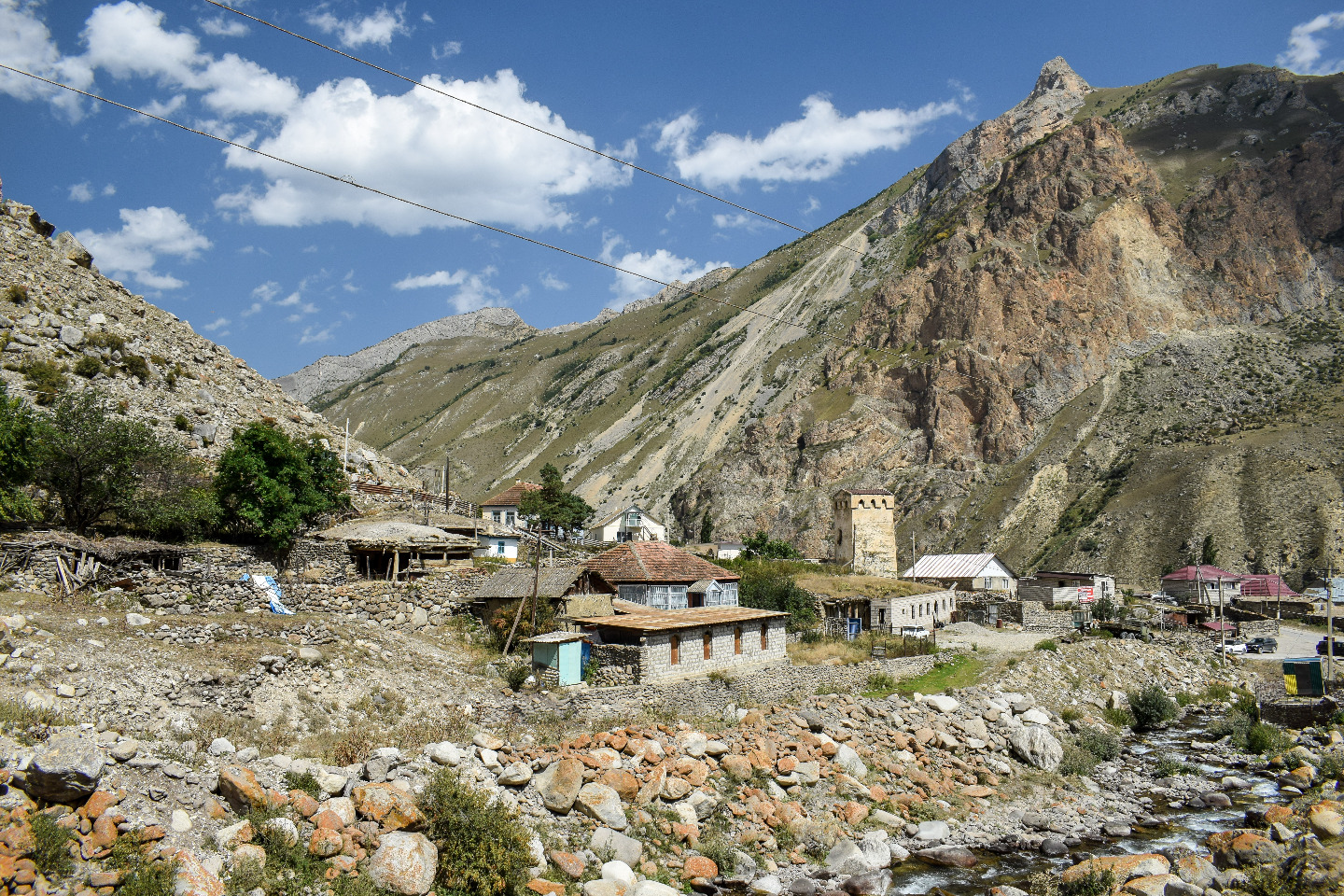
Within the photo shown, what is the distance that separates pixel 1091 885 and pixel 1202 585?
5617cm

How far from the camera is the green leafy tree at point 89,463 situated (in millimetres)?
22797

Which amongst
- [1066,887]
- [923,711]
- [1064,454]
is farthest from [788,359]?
[1066,887]

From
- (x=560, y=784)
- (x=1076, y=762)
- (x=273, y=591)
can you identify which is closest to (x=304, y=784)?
(x=560, y=784)

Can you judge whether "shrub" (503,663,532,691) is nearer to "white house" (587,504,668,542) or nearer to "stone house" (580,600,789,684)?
"stone house" (580,600,789,684)

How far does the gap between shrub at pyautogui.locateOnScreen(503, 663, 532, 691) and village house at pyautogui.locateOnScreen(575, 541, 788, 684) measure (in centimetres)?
199

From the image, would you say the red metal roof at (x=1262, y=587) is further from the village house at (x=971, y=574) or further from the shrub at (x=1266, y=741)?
the shrub at (x=1266, y=741)

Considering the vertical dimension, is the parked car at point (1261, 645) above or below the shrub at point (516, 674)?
below

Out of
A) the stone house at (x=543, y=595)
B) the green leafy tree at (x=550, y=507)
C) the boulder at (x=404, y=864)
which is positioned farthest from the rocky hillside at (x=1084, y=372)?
the boulder at (x=404, y=864)

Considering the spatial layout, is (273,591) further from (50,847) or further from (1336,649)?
(1336,649)

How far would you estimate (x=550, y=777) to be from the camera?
14.1m

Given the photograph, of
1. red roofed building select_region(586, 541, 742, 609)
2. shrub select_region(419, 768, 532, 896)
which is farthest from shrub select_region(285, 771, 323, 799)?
red roofed building select_region(586, 541, 742, 609)

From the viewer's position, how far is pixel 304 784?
11477mm

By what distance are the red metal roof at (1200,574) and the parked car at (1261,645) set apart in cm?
1836

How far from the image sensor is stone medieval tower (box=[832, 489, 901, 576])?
66688 millimetres
